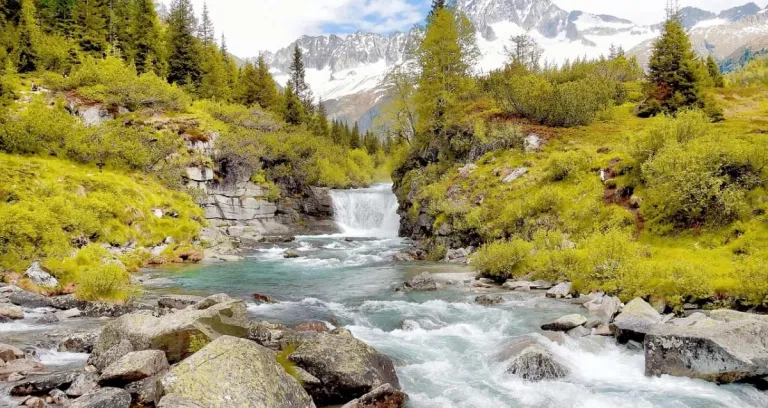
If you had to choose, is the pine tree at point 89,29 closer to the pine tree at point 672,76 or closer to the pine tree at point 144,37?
the pine tree at point 144,37

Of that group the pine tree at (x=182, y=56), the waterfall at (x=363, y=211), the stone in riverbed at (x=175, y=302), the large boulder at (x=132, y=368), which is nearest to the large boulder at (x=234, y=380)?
the large boulder at (x=132, y=368)

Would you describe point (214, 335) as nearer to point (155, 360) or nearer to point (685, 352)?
point (155, 360)

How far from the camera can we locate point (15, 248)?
59.4 feet

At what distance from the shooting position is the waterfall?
49.9 m

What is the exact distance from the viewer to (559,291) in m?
17.3

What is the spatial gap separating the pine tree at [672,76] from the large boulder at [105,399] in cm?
3663

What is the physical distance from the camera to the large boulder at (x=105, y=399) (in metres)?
7.61

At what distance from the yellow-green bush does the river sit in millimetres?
4864

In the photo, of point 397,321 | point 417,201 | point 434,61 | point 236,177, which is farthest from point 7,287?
point 434,61

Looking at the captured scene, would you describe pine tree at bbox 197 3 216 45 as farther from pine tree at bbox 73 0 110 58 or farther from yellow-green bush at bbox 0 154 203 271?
yellow-green bush at bbox 0 154 203 271

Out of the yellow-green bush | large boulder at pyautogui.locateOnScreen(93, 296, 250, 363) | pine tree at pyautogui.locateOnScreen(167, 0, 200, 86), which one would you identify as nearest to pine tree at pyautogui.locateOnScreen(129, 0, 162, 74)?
pine tree at pyautogui.locateOnScreen(167, 0, 200, 86)

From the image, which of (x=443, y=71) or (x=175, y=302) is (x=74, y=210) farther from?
(x=443, y=71)

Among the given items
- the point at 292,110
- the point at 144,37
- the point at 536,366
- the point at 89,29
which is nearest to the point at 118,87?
the point at 89,29

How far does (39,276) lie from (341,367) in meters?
15.1
